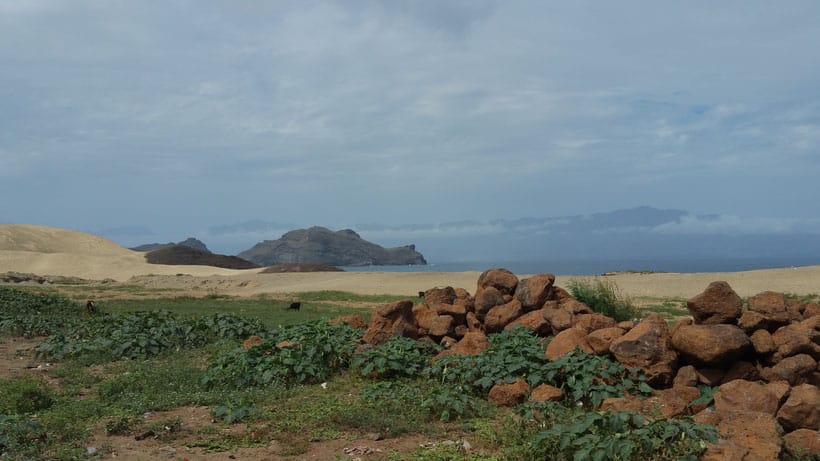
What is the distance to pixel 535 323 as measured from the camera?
33.8 ft

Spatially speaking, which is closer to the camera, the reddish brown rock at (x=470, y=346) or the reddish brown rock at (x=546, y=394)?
the reddish brown rock at (x=546, y=394)

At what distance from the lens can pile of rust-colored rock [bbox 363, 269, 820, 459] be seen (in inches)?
244

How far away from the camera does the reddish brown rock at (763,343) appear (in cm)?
802

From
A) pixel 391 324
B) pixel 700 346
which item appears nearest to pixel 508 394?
pixel 700 346

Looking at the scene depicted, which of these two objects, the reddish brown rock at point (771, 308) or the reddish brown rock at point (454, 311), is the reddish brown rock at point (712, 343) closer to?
the reddish brown rock at point (771, 308)

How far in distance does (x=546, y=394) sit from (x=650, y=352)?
158 cm

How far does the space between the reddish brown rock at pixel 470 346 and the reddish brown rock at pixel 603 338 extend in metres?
1.45

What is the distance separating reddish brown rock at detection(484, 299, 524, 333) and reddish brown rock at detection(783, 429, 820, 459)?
5329 mm

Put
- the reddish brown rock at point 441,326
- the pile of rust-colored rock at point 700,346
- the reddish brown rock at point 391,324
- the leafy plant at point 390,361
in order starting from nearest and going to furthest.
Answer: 1. the pile of rust-colored rock at point 700,346
2. the leafy plant at point 390,361
3. the reddish brown rock at point 391,324
4. the reddish brown rock at point 441,326

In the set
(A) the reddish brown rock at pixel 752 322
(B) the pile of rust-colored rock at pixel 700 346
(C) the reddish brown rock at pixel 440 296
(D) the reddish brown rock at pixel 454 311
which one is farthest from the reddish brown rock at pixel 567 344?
(C) the reddish brown rock at pixel 440 296

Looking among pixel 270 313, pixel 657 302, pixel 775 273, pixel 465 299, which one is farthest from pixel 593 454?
pixel 775 273

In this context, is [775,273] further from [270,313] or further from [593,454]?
[593,454]

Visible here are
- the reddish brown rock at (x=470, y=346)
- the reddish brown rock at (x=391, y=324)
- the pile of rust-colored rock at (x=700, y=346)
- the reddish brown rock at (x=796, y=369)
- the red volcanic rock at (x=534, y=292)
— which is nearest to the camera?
the pile of rust-colored rock at (x=700, y=346)

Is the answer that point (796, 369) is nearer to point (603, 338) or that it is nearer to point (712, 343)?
point (712, 343)
